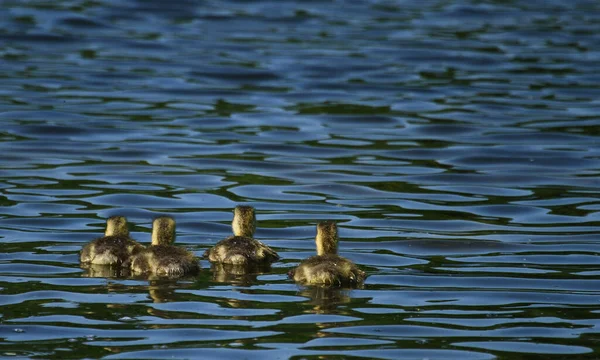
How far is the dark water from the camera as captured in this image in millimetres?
10336

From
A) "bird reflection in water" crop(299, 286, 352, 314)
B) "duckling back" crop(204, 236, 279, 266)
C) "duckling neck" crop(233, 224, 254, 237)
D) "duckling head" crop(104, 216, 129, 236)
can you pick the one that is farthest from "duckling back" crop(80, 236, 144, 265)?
"bird reflection in water" crop(299, 286, 352, 314)

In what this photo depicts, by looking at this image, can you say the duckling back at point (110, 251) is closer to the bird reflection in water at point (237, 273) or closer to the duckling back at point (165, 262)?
the duckling back at point (165, 262)

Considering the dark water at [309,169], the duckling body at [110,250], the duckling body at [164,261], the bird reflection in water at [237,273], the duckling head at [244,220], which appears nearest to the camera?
the dark water at [309,169]

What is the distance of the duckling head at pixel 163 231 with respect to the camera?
1243 cm

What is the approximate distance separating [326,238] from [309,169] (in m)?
6.74

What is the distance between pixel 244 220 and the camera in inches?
510

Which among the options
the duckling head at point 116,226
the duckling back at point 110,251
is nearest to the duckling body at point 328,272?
the duckling back at point 110,251

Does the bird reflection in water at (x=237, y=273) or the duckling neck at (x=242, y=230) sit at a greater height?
the duckling neck at (x=242, y=230)

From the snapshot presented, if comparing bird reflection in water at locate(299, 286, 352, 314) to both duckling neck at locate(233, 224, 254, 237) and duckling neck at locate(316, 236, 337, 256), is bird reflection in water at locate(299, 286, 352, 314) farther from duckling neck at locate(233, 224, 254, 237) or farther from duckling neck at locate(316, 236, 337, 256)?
duckling neck at locate(233, 224, 254, 237)

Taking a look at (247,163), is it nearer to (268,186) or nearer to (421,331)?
(268,186)

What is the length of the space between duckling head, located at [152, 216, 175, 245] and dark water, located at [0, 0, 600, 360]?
0.57 meters

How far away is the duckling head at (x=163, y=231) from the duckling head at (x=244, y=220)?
752 mm

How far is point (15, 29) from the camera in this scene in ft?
104

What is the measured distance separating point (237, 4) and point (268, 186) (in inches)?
844
